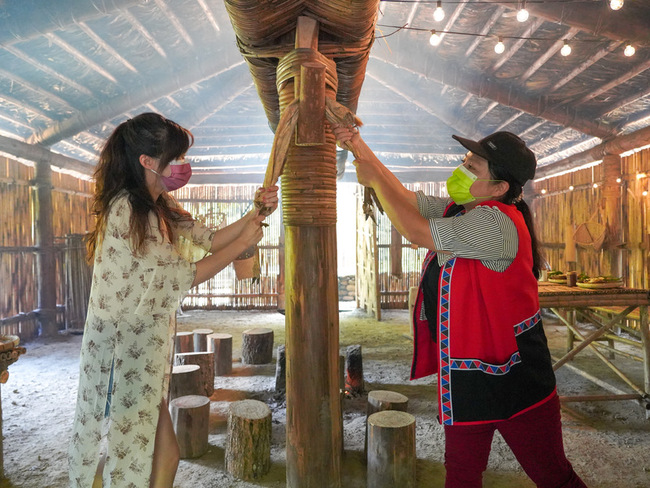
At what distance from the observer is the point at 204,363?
199 inches

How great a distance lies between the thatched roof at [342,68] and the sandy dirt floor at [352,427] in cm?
292

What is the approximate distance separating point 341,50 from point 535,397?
6.77 ft

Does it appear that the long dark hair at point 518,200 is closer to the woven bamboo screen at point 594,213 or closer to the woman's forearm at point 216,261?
the woman's forearm at point 216,261

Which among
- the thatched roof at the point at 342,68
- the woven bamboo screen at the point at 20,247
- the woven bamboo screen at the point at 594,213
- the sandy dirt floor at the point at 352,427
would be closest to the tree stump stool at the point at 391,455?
the sandy dirt floor at the point at 352,427

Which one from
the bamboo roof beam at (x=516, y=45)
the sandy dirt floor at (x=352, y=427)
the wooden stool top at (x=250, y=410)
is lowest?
the sandy dirt floor at (x=352, y=427)

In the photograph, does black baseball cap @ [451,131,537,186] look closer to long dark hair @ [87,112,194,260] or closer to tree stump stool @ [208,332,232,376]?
long dark hair @ [87,112,194,260]

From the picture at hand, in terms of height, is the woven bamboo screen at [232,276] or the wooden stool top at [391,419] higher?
the woven bamboo screen at [232,276]

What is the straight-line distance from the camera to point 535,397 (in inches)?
73.3

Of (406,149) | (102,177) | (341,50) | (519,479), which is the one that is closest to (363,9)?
(341,50)

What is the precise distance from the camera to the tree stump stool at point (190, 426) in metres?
3.61

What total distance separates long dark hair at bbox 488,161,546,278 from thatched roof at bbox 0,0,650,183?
110cm

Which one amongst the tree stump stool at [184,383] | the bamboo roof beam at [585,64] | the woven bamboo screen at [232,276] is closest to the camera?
the tree stump stool at [184,383]

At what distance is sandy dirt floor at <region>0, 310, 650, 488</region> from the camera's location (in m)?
3.32

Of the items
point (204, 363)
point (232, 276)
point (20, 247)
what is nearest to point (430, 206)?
point (204, 363)
